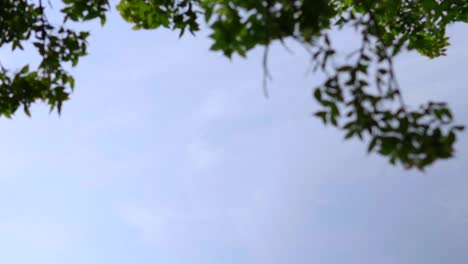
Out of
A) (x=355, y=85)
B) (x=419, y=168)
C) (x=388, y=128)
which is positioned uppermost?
(x=355, y=85)

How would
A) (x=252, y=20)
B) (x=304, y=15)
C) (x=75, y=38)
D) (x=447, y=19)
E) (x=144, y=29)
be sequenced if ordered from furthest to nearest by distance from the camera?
(x=447, y=19)
(x=144, y=29)
(x=75, y=38)
(x=304, y=15)
(x=252, y=20)

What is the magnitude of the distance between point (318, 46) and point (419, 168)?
4.67ft

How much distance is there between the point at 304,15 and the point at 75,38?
3.92m

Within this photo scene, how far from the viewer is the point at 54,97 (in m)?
7.19

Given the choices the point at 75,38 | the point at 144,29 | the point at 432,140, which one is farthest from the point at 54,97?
the point at 432,140

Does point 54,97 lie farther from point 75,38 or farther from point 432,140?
point 432,140

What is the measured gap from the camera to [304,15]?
520 centimetres

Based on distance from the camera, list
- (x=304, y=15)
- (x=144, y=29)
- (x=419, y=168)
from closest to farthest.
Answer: (x=419, y=168), (x=304, y=15), (x=144, y=29)

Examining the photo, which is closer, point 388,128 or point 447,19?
point 388,128

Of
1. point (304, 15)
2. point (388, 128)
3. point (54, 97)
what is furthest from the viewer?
point (54, 97)

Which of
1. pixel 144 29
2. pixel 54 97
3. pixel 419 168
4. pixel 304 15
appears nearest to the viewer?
pixel 419 168

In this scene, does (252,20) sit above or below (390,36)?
below

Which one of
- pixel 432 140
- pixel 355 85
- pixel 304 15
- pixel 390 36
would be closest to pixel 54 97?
pixel 304 15

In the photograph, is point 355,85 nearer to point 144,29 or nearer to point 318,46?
point 318,46
